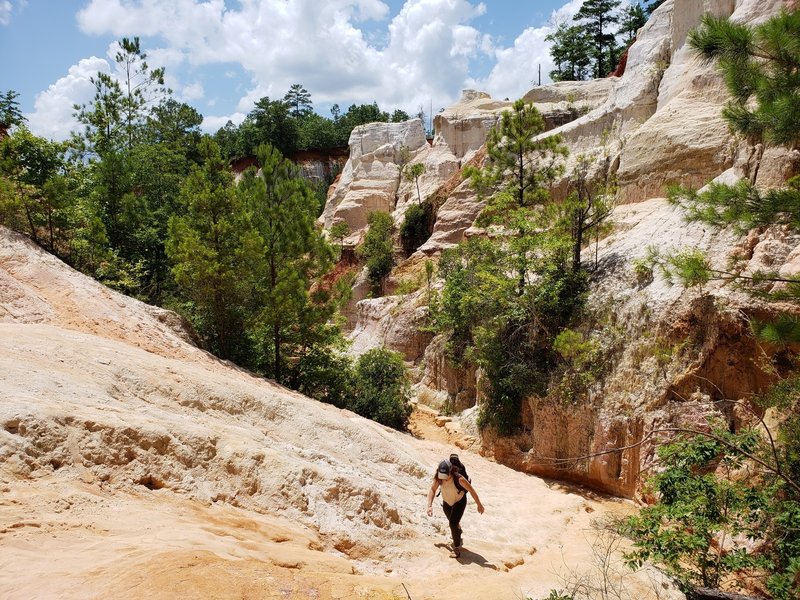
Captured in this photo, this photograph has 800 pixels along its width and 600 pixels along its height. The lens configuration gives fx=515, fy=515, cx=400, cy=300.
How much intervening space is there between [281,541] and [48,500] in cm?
209

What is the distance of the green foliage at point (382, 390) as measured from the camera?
50.8ft

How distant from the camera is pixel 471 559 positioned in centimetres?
620

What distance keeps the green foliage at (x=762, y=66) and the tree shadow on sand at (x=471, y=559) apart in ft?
21.0

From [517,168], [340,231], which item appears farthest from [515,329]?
[340,231]

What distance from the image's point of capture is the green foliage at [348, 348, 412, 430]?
15484mm

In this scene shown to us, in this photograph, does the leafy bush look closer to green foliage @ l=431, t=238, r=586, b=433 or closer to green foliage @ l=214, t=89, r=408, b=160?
green foliage @ l=431, t=238, r=586, b=433

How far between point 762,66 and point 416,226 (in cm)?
2870

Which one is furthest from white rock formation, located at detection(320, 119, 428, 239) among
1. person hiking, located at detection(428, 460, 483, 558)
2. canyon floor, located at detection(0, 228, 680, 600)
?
person hiking, located at detection(428, 460, 483, 558)

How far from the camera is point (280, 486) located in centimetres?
605

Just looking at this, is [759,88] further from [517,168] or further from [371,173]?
[371,173]

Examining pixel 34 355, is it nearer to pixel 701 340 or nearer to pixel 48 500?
pixel 48 500

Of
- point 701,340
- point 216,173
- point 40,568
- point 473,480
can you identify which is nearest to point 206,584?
point 40,568

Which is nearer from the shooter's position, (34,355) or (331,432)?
(34,355)

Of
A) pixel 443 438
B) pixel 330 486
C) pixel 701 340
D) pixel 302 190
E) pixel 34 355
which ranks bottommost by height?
pixel 443 438
